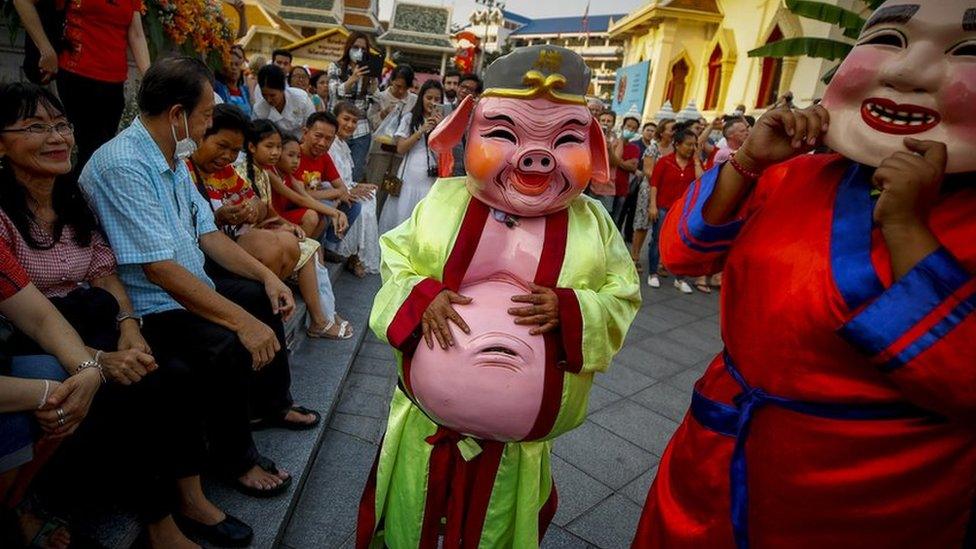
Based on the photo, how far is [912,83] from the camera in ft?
3.56

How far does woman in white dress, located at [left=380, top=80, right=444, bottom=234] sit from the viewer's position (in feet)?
16.5

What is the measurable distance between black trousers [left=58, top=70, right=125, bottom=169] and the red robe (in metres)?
3.55

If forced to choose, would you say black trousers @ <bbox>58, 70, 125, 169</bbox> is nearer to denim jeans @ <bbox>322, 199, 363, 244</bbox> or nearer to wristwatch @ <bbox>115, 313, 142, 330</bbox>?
wristwatch @ <bbox>115, 313, 142, 330</bbox>

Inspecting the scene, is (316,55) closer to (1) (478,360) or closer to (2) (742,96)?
(2) (742,96)

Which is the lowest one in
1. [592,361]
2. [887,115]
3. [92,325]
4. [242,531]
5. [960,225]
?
[242,531]

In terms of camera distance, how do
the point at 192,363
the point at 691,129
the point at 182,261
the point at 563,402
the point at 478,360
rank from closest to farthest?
the point at 478,360, the point at 563,402, the point at 192,363, the point at 182,261, the point at 691,129

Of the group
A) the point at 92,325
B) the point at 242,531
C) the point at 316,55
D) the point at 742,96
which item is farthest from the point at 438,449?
the point at 316,55

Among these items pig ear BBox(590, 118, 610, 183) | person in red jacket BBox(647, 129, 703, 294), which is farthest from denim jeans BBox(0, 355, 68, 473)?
person in red jacket BBox(647, 129, 703, 294)

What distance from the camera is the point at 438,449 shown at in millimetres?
Answer: 1686

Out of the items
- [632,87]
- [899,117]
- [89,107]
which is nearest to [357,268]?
[89,107]

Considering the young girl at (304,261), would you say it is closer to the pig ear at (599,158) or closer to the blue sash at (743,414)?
the pig ear at (599,158)

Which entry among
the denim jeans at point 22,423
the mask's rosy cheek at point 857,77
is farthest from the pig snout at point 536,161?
the denim jeans at point 22,423

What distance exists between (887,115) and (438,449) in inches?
56.7

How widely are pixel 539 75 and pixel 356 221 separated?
A: 3730 millimetres
